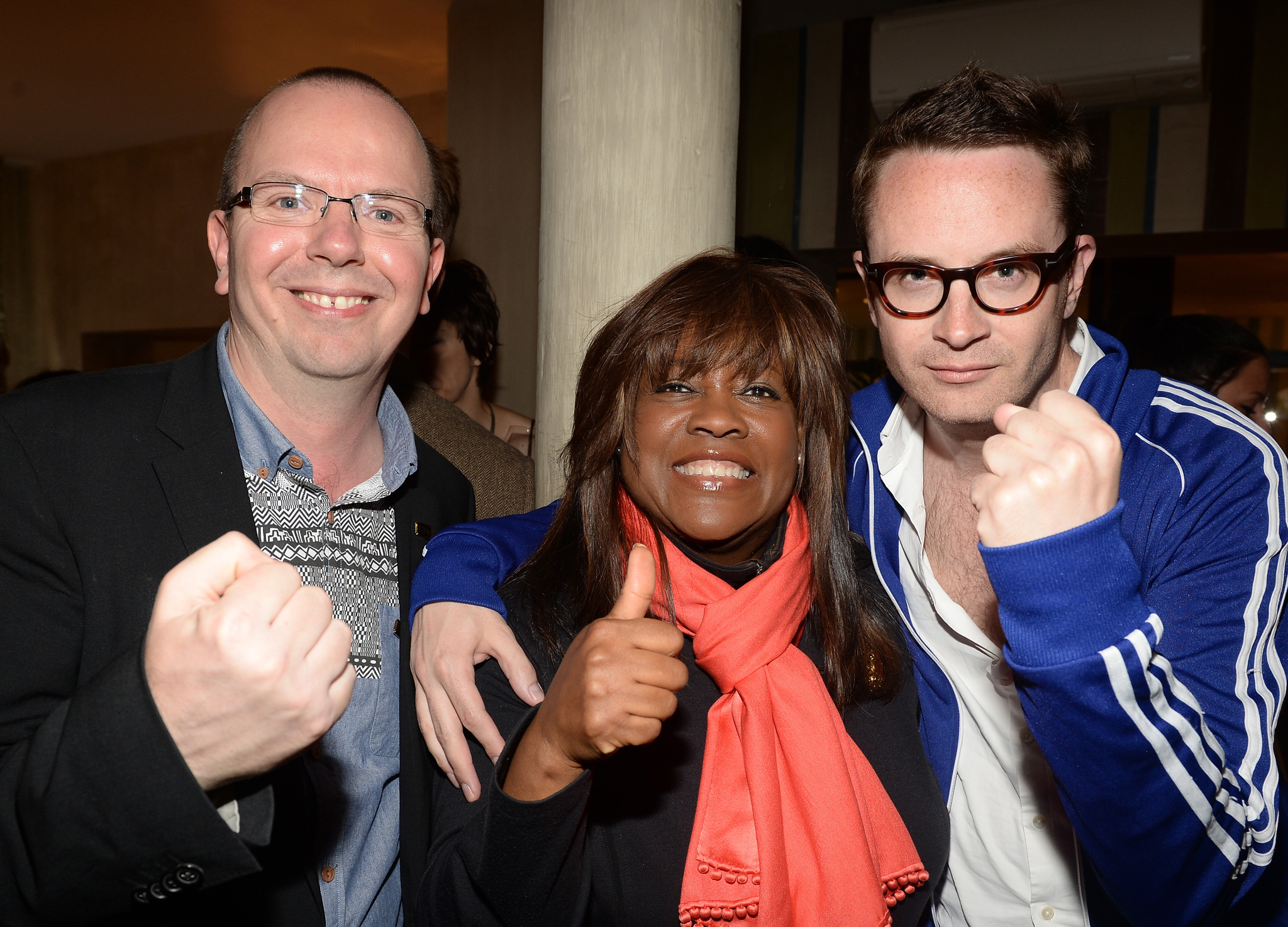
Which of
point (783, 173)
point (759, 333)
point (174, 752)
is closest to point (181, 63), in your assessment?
point (783, 173)

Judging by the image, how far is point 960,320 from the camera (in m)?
1.64

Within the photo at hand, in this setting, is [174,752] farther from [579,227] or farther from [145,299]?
[145,299]

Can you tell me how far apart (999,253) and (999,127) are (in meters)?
0.25

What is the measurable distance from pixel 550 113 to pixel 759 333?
1007mm

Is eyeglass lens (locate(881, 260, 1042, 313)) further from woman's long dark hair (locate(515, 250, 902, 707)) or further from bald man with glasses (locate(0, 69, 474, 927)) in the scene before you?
bald man with glasses (locate(0, 69, 474, 927))

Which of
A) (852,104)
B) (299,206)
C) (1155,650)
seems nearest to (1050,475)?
(1155,650)

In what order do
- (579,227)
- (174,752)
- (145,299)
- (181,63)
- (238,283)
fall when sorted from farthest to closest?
(145,299) → (181,63) → (579,227) → (238,283) → (174,752)

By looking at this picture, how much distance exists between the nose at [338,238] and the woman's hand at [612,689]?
0.80 meters

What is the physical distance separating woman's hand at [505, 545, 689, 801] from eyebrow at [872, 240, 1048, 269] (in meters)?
0.84

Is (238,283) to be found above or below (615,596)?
above

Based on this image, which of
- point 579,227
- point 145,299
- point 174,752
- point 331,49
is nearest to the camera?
point 174,752

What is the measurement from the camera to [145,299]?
9.22 meters

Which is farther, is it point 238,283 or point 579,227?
point 579,227

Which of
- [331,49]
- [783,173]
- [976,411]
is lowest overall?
[976,411]
